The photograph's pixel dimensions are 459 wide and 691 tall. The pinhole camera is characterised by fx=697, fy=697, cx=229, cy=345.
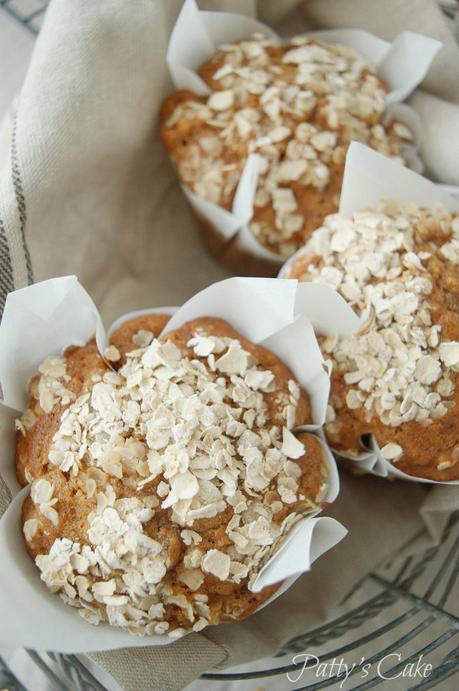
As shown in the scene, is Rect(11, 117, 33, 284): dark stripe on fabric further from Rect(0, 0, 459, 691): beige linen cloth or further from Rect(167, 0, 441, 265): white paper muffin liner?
Rect(167, 0, 441, 265): white paper muffin liner

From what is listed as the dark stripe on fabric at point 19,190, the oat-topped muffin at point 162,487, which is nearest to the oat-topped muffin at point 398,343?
the oat-topped muffin at point 162,487

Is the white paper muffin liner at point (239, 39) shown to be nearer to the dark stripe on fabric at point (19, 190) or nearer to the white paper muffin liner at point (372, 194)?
the white paper muffin liner at point (372, 194)

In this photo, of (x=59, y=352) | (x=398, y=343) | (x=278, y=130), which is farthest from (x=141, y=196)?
(x=398, y=343)

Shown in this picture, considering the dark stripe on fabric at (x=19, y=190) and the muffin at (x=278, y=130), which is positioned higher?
the dark stripe on fabric at (x=19, y=190)

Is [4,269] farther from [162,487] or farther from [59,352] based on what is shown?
[162,487]

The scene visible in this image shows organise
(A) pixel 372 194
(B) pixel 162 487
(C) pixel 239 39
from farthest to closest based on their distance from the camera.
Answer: (C) pixel 239 39 < (A) pixel 372 194 < (B) pixel 162 487

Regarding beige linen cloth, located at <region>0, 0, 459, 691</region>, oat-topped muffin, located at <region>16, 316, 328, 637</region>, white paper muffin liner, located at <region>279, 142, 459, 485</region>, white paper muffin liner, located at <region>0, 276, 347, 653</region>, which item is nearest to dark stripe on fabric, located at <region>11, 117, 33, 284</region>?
beige linen cloth, located at <region>0, 0, 459, 691</region>

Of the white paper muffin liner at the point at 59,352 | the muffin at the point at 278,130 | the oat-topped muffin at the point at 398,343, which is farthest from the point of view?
the muffin at the point at 278,130
